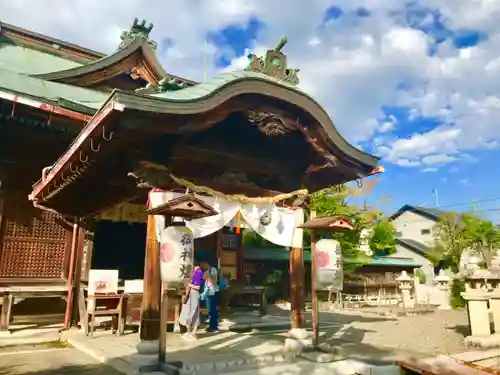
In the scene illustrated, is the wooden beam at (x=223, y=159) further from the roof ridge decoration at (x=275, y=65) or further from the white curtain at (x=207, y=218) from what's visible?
the roof ridge decoration at (x=275, y=65)

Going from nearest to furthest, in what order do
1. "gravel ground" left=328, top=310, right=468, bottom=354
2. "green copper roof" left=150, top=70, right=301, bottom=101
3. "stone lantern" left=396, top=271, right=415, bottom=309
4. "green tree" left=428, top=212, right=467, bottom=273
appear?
"green copper roof" left=150, top=70, right=301, bottom=101 < "gravel ground" left=328, top=310, right=468, bottom=354 < "stone lantern" left=396, top=271, right=415, bottom=309 < "green tree" left=428, top=212, right=467, bottom=273

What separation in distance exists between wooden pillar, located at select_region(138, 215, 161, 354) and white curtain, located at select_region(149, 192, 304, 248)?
0.69 meters

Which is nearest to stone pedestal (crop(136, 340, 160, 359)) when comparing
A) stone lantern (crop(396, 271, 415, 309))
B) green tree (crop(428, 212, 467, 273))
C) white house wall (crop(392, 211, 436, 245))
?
stone lantern (crop(396, 271, 415, 309))

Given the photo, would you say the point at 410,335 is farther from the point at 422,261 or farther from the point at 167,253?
the point at 422,261

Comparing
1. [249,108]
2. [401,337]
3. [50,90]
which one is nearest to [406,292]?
[401,337]

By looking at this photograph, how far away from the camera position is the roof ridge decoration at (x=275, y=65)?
818 centimetres

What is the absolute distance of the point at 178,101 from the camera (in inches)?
254

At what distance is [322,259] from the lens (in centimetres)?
798

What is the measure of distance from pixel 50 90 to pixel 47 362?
7248 mm

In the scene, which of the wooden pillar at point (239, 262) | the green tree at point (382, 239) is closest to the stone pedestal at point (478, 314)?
the wooden pillar at point (239, 262)

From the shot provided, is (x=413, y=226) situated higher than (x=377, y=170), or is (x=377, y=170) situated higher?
(x=413, y=226)

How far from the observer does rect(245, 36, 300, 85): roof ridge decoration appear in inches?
322

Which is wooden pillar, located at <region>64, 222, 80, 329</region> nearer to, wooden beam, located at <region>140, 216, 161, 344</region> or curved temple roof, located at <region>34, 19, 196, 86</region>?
wooden beam, located at <region>140, 216, 161, 344</region>

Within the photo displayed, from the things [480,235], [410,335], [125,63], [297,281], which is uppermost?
[125,63]
